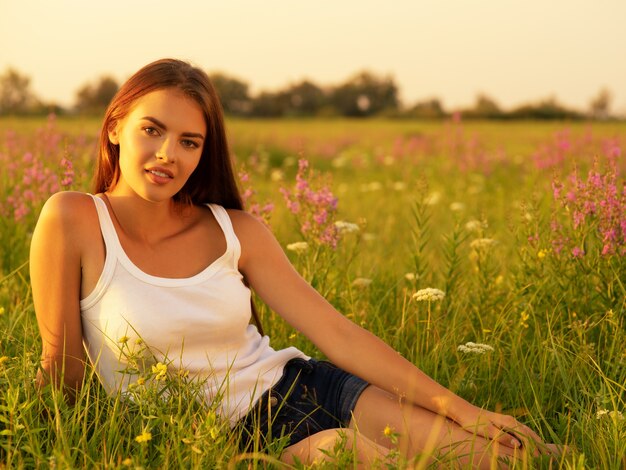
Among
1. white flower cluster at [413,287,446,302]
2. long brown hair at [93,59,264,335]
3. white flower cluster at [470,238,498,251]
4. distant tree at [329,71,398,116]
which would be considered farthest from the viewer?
distant tree at [329,71,398,116]

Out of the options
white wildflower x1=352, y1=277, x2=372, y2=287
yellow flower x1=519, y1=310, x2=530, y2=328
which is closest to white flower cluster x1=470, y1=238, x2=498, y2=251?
yellow flower x1=519, y1=310, x2=530, y2=328

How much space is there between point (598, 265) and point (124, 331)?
7.00 ft

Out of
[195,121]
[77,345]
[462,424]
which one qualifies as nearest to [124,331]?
[77,345]

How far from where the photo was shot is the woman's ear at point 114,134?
9.05 feet

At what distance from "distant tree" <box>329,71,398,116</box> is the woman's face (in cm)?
5422

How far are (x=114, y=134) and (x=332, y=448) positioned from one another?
137 cm

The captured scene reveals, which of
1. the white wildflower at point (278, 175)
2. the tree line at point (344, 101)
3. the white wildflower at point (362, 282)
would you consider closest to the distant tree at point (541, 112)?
the tree line at point (344, 101)

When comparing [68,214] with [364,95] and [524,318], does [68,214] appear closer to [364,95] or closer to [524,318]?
[524,318]

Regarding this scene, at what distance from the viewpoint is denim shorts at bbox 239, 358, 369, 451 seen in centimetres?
255

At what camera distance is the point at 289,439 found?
249cm

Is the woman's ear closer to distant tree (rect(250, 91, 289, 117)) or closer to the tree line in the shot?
the tree line

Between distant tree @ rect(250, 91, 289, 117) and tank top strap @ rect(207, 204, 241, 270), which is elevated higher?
distant tree @ rect(250, 91, 289, 117)

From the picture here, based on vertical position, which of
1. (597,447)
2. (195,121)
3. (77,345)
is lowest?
(597,447)

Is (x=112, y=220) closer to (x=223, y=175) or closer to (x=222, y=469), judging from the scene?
(x=223, y=175)
